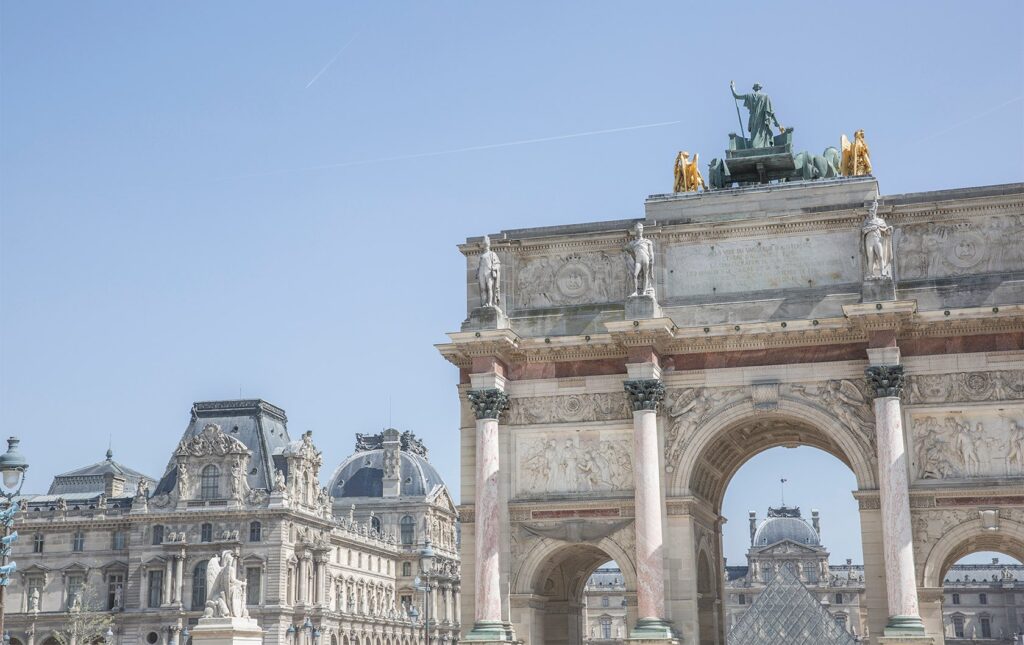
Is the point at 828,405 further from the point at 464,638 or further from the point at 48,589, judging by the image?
the point at 48,589

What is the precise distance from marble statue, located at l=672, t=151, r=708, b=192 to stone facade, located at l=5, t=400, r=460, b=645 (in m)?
51.1

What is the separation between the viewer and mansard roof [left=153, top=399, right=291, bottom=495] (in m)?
85.6

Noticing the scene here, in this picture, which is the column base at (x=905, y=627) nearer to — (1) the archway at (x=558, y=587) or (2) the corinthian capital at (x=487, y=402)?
(1) the archway at (x=558, y=587)

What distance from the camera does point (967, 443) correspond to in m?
31.5

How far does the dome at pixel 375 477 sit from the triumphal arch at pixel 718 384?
77.1 meters

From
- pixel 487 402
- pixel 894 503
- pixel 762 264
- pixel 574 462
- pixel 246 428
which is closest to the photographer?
pixel 894 503

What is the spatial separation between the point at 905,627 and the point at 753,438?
7484 millimetres

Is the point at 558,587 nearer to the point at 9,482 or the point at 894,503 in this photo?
the point at 894,503

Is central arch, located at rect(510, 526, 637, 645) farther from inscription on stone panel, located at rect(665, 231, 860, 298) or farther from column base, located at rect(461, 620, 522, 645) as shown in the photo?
inscription on stone panel, located at rect(665, 231, 860, 298)

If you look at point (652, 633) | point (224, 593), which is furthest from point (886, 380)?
point (224, 593)

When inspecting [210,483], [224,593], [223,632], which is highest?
[210,483]

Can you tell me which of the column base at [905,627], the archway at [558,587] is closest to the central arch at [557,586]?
the archway at [558,587]

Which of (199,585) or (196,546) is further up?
(196,546)

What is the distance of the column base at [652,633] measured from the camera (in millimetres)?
30953
